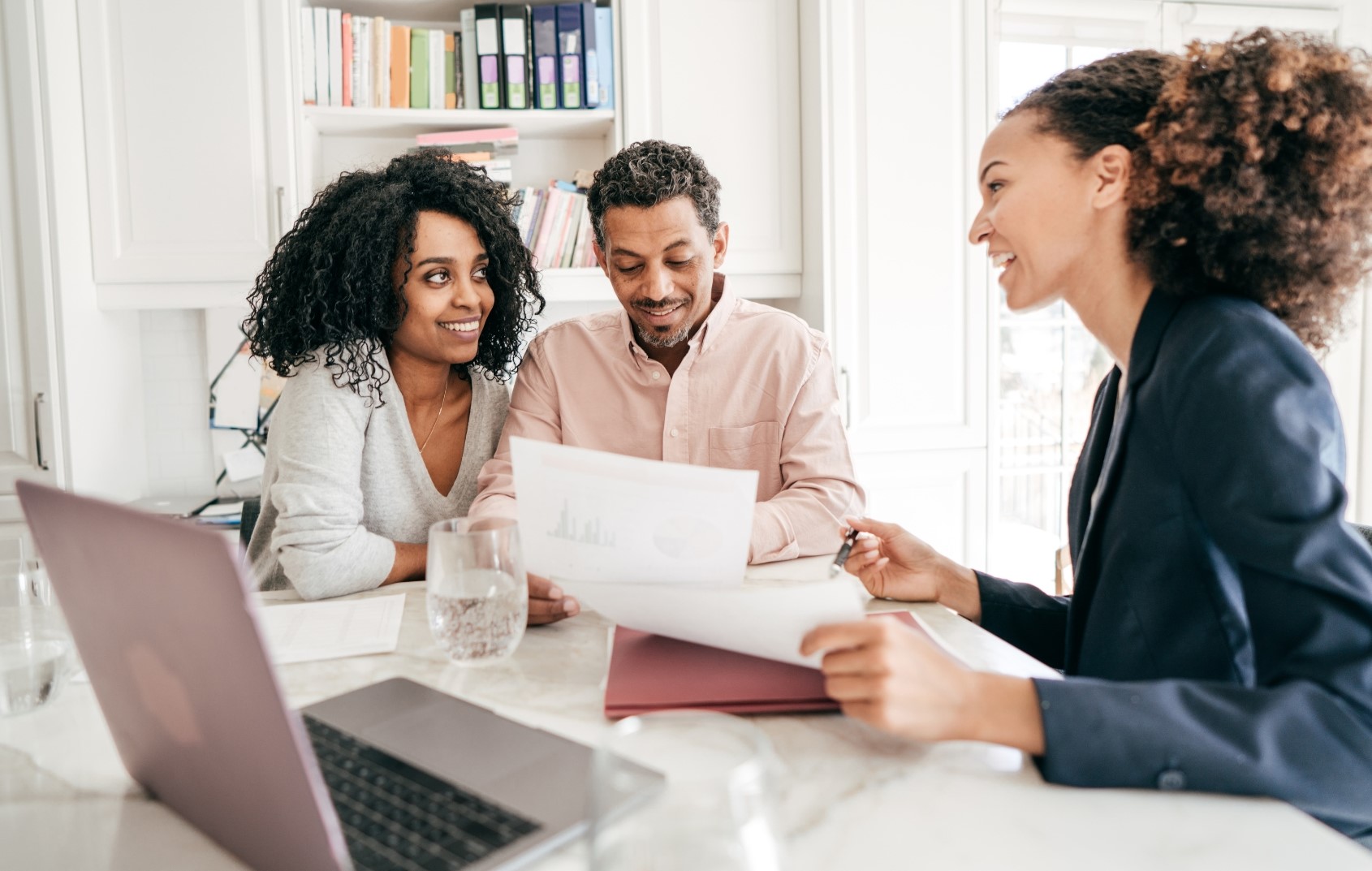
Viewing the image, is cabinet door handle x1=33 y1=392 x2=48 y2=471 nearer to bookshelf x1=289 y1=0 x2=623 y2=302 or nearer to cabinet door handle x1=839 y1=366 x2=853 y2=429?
bookshelf x1=289 y1=0 x2=623 y2=302

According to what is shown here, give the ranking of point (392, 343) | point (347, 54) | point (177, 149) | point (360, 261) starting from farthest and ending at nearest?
point (347, 54) < point (177, 149) < point (392, 343) < point (360, 261)

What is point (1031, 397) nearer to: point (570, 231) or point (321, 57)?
point (570, 231)

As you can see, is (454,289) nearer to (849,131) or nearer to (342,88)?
(342,88)

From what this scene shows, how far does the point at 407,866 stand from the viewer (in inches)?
22.6

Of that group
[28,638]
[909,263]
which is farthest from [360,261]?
[909,263]

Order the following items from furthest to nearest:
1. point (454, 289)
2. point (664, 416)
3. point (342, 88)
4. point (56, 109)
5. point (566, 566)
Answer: point (342, 88), point (56, 109), point (664, 416), point (454, 289), point (566, 566)

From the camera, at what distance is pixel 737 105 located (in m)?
2.73

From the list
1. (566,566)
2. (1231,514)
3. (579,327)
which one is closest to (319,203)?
(579,327)

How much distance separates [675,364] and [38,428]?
66.3 inches

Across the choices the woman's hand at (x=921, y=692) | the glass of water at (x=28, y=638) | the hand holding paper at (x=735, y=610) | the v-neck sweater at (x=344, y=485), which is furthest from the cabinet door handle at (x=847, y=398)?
the glass of water at (x=28, y=638)

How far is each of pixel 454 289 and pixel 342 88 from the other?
1.20 m

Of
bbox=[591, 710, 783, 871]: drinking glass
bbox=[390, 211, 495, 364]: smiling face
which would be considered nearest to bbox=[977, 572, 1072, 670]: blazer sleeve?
bbox=[591, 710, 783, 871]: drinking glass

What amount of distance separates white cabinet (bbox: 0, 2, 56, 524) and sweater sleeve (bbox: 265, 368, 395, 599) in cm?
117

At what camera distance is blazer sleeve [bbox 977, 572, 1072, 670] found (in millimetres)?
1158
